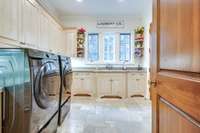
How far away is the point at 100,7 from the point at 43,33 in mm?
2327

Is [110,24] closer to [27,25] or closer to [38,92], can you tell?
[27,25]

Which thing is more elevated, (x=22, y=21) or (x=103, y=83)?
(x=22, y=21)

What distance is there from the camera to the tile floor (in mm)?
3544

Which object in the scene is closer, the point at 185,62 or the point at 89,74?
the point at 185,62

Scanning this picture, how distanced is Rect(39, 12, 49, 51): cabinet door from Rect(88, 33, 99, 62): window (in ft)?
8.37

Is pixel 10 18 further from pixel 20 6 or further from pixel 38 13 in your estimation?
pixel 38 13

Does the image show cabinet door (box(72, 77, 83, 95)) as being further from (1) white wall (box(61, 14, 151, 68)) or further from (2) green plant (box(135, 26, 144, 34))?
(2) green plant (box(135, 26, 144, 34))

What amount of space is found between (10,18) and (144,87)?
4807mm

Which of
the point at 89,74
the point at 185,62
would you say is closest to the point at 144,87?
the point at 89,74

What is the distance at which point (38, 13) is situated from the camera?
4395 mm

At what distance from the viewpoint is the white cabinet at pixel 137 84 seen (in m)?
6.89

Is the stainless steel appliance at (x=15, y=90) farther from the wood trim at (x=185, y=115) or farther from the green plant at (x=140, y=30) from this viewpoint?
the green plant at (x=140, y=30)

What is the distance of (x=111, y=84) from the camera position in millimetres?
6941

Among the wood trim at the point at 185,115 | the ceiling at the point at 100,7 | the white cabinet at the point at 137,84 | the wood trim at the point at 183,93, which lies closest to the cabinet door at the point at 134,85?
the white cabinet at the point at 137,84
